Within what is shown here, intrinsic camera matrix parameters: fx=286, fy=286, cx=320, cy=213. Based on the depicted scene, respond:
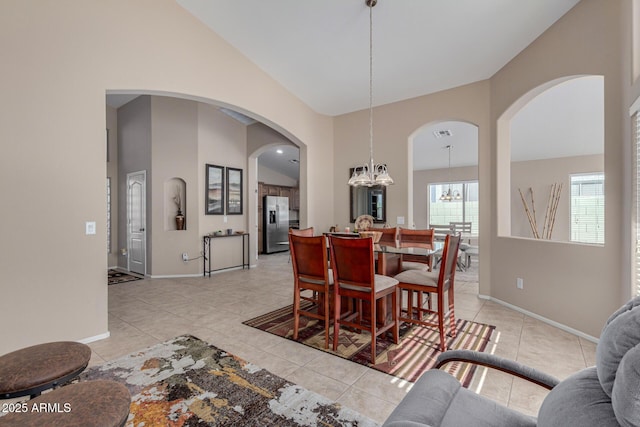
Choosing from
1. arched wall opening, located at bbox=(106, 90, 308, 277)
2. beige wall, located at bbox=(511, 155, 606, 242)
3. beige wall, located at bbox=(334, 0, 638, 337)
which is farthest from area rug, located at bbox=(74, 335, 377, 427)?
beige wall, located at bbox=(511, 155, 606, 242)

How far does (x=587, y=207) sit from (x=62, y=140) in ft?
29.4

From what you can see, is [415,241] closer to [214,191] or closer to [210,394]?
[210,394]

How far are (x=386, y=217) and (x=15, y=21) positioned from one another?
500 centimetres

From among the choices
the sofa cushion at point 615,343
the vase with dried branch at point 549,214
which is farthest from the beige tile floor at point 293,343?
the vase with dried branch at point 549,214

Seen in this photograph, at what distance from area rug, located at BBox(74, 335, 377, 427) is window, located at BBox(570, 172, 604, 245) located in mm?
7047

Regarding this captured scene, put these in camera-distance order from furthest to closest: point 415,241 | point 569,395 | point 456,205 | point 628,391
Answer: point 456,205, point 415,241, point 569,395, point 628,391

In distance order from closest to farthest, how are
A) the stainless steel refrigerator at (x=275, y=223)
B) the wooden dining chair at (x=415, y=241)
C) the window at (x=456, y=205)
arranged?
the wooden dining chair at (x=415, y=241), the window at (x=456, y=205), the stainless steel refrigerator at (x=275, y=223)

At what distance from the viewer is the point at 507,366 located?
1.19m

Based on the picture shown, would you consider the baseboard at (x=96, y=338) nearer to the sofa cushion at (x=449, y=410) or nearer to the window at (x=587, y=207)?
the sofa cushion at (x=449, y=410)

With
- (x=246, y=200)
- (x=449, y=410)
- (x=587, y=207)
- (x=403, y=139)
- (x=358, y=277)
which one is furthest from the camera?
(x=246, y=200)

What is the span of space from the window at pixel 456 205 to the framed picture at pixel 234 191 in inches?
228

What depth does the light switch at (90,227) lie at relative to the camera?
2809mm

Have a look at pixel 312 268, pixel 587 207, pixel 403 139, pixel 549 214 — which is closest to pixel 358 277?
pixel 312 268

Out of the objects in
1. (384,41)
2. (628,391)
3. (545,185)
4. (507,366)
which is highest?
(384,41)
